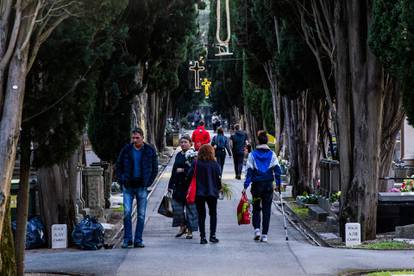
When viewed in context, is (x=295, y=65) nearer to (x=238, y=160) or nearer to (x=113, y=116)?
(x=113, y=116)

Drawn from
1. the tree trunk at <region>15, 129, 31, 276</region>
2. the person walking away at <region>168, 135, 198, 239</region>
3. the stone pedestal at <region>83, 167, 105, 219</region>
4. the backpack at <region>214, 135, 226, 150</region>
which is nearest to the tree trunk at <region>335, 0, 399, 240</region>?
the person walking away at <region>168, 135, 198, 239</region>

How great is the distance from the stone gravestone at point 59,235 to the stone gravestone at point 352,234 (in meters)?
4.58

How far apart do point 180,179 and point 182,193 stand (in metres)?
0.25

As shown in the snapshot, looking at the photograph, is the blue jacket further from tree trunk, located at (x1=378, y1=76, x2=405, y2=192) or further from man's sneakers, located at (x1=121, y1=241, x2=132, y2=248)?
tree trunk, located at (x1=378, y1=76, x2=405, y2=192)

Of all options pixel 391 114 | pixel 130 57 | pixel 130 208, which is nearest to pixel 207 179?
pixel 130 208

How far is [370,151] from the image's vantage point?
15281 millimetres

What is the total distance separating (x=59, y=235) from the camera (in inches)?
562

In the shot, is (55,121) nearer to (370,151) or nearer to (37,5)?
(37,5)

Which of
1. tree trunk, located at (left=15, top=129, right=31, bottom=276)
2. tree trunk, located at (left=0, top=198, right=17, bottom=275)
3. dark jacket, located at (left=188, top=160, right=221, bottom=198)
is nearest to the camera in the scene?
tree trunk, located at (left=0, top=198, right=17, bottom=275)

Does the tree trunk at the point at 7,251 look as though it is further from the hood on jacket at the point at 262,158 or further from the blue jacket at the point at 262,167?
the hood on jacket at the point at 262,158

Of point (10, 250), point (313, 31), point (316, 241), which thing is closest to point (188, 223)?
point (316, 241)

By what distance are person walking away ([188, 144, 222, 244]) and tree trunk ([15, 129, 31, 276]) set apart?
473cm

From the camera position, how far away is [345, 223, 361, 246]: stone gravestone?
1470 centimetres

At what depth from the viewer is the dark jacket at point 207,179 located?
48.5 ft
